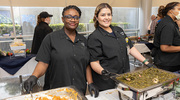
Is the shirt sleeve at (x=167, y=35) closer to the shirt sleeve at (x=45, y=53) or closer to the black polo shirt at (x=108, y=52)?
the black polo shirt at (x=108, y=52)

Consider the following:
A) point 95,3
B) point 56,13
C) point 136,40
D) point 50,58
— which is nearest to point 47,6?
point 56,13

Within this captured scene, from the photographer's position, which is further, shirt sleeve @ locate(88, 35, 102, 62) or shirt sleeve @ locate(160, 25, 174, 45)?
shirt sleeve @ locate(160, 25, 174, 45)

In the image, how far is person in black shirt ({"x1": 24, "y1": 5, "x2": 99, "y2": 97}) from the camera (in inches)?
47.2

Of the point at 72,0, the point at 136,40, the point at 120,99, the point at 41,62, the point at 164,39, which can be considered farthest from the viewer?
the point at 72,0

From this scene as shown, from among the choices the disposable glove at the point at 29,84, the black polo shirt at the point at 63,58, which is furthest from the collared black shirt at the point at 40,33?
the disposable glove at the point at 29,84

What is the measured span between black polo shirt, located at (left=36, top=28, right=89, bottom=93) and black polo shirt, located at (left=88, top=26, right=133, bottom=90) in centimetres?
9

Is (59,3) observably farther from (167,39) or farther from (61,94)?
(61,94)

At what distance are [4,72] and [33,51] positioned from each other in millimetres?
672

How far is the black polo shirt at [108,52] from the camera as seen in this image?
4.28 ft

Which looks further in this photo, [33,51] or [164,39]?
[33,51]

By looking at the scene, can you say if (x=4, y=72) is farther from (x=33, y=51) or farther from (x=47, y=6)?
(x=47, y=6)

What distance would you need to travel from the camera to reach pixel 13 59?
7.83 feet

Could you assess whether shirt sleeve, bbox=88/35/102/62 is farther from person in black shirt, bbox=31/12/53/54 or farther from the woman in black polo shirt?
person in black shirt, bbox=31/12/53/54

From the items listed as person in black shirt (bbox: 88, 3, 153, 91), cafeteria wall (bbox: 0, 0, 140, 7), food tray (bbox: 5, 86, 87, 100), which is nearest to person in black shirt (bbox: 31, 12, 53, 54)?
cafeteria wall (bbox: 0, 0, 140, 7)
